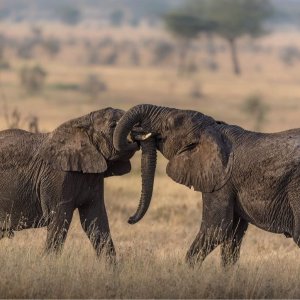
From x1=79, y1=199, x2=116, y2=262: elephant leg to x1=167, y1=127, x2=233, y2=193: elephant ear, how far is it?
855 millimetres

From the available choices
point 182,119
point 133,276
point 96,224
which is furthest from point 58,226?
point 182,119

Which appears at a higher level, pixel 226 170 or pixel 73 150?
pixel 73 150

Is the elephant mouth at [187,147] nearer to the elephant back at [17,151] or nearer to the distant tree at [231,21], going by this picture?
the elephant back at [17,151]

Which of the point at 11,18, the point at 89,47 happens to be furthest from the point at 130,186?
the point at 11,18

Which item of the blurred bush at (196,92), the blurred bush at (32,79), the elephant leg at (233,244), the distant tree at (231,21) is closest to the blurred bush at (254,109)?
the blurred bush at (196,92)

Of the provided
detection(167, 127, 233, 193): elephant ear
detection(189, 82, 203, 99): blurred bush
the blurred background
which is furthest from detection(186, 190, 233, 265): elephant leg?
detection(189, 82, 203, 99): blurred bush

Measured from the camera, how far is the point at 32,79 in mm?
45938

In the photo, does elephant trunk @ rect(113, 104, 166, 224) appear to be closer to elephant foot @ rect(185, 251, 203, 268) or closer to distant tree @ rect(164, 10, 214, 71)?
elephant foot @ rect(185, 251, 203, 268)

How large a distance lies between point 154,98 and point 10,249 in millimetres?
35897

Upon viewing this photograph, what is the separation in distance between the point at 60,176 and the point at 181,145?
1262 millimetres

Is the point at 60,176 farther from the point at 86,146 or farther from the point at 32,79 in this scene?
the point at 32,79

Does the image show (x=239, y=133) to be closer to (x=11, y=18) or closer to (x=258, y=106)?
(x=258, y=106)

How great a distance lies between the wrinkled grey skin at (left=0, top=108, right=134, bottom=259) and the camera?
1071 cm

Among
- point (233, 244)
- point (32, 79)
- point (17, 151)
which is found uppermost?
point (32, 79)
